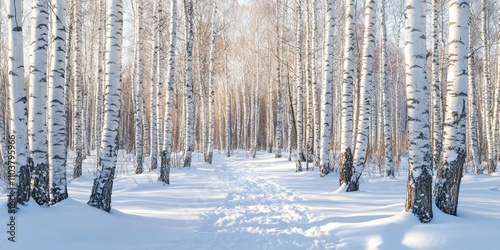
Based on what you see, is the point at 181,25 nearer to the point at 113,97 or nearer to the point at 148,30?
the point at 148,30

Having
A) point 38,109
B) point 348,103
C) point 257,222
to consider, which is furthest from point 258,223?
point 348,103

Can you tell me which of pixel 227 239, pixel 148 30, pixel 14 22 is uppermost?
pixel 148 30

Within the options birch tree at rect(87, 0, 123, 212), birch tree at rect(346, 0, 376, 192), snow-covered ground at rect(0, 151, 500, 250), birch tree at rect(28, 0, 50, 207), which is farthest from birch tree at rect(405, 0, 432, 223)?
birch tree at rect(28, 0, 50, 207)

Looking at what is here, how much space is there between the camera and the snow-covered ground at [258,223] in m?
3.59

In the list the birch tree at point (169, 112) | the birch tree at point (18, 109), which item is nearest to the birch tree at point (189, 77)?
the birch tree at point (169, 112)

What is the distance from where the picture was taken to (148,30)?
18469 millimetres

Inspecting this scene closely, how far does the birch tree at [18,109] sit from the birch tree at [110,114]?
1037 mm

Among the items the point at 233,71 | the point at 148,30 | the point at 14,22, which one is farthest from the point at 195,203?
the point at 233,71

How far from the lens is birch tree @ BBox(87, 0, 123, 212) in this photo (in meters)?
4.88

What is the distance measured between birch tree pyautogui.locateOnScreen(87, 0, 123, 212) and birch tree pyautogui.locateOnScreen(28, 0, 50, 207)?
2.51 feet

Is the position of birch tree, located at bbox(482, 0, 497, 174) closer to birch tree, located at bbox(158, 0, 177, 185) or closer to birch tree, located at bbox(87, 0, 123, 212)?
birch tree, located at bbox(158, 0, 177, 185)

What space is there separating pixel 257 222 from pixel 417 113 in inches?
119

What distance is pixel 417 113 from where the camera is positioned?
4457mm

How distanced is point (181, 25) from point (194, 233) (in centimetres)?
1683
